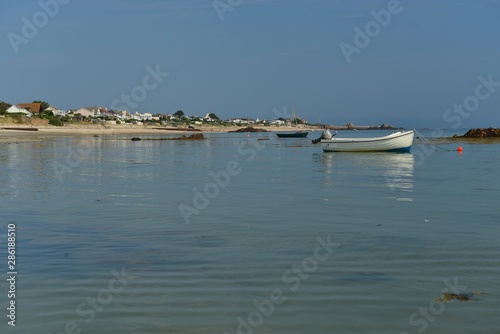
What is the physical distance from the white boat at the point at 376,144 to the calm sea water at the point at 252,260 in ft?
94.5

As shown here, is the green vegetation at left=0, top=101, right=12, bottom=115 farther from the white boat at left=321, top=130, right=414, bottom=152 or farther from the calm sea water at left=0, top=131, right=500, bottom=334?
the calm sea water at left=0, top=131, right=500, bottom=334

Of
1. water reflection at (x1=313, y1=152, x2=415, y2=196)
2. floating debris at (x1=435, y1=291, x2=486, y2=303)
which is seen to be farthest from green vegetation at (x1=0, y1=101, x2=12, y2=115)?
floating debris at (x1=435, y1=291, x2=486, y2=303)

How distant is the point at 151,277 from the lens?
9.09m

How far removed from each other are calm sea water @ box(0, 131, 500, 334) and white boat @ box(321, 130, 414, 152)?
28797 mm

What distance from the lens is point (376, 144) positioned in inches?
1970

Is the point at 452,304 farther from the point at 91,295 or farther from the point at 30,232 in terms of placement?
the point at 30,232

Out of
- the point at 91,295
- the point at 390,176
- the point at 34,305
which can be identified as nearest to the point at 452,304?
the point at 91,295

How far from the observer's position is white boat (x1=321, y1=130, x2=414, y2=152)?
50062mm

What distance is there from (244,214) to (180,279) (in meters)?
6.89

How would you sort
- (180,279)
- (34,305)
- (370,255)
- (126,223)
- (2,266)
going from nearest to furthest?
1. (34,305)
2. (180,279)
3. (2,266)
4. (370,255)
5. (126,223)

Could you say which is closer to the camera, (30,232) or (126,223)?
(30,232)

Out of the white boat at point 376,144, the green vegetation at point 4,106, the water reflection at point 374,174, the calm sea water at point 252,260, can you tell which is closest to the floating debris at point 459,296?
the calm sea water at point 252,260

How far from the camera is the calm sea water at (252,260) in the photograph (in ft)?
23.9

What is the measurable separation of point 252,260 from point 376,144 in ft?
135
